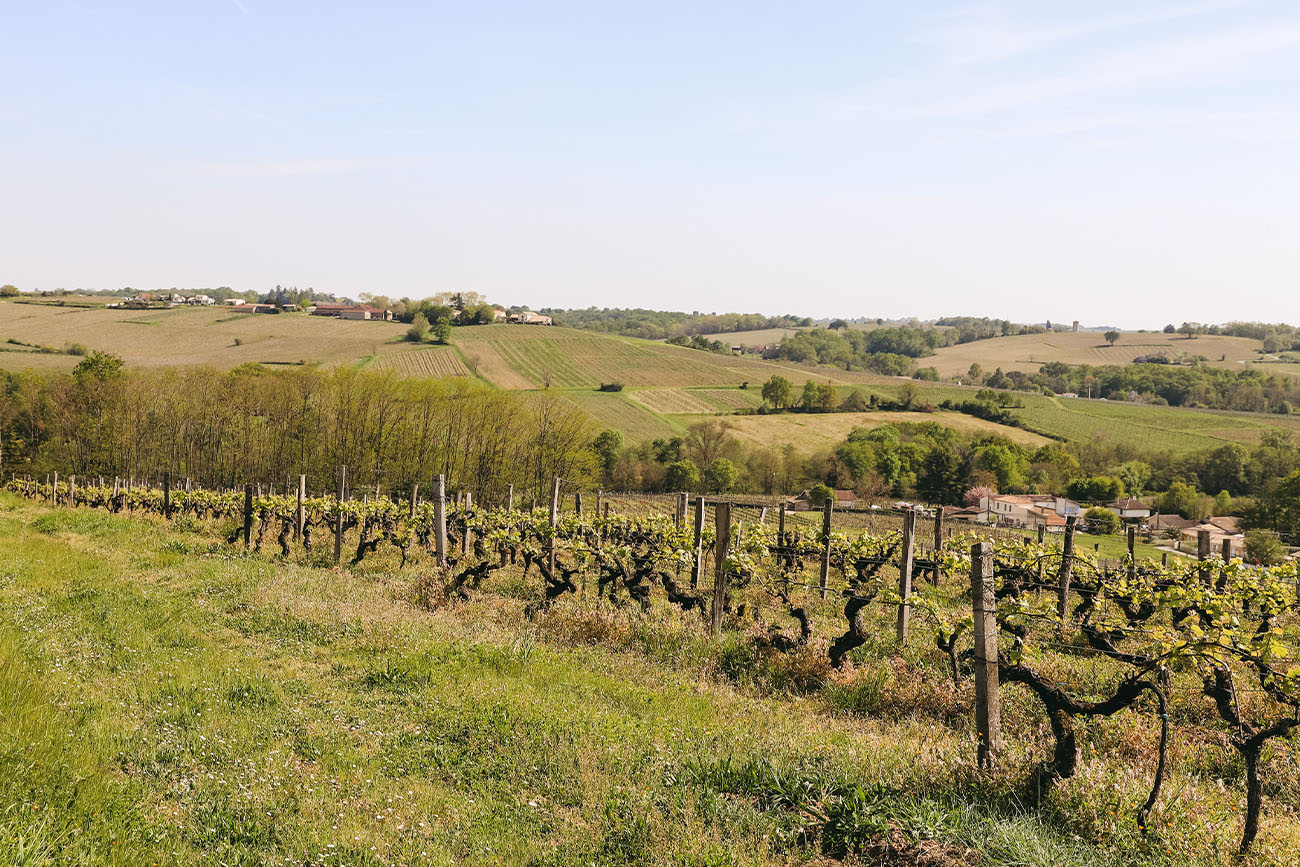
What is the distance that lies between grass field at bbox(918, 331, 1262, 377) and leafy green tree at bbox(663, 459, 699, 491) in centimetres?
7878

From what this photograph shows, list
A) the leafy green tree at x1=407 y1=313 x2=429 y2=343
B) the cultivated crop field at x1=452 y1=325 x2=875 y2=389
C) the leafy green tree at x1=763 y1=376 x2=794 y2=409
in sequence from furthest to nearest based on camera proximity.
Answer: the leafy green tree at x1=407 y1=313 x2=429 y2=343
the leafy green tree at x1=763 y1=376 x2=794 y2=409
the cultivated crop field at x1=452 y1=325 x2=875 y2=389

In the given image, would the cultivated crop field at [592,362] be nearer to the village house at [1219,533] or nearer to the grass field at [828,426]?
the grass field at [828,426]

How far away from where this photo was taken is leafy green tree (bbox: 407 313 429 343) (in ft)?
321

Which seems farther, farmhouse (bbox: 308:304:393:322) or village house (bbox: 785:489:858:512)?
farmhouse (bbox: 308:304:393:322)

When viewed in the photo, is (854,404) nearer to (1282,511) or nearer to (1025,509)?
(1025,509)

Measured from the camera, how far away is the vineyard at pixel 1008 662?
18.2ft

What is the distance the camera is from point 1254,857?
17.1 feet

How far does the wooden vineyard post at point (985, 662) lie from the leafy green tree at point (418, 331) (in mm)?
95883

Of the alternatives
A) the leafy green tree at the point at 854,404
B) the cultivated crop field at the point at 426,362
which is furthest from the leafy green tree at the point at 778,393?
the cultivated crop field at the point at 426,362

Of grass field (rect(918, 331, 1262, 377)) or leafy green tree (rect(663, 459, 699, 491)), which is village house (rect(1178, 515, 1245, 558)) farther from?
grass field (rect(918, 331, 1262, 377))

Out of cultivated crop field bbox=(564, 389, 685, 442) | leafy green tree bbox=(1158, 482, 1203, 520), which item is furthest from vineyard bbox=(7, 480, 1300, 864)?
leafy green tree bbox=(1158, 482, 1203, 520)

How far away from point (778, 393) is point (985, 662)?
3593 inches

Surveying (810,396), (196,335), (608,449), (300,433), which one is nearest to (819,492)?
(608,449)

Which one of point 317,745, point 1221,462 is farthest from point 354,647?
point 1221,462
